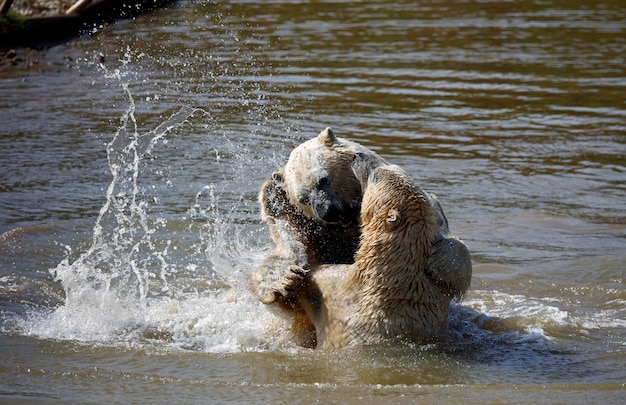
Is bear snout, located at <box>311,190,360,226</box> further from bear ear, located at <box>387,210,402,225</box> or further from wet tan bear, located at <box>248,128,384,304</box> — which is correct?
bear ear, located at <box>387,210,402,225</box>

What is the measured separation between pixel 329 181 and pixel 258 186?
4035 millimetres

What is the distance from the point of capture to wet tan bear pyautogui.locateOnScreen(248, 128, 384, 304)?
189 inches

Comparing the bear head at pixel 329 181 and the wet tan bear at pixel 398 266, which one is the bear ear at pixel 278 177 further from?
the wet tan bear at pixel 398 266

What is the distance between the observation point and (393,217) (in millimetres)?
4512

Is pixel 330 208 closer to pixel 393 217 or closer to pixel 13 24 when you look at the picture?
pixel 393 217

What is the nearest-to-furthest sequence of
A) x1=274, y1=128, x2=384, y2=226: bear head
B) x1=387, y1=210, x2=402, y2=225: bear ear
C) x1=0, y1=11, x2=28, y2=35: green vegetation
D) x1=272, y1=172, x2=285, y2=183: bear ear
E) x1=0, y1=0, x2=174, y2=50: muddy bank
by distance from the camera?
x1=387, y1=210, x2=402, y2=225: bear ear < x1=274, y1=128, x2=384, y2=226: bear head < x1=272, y1=172, x2=285, y2=183: bear ear < x1=0, y1=11, x2=28, y2=35: green vegetation < x1=0, y1=0, x2=174, y2=50: muddy bank

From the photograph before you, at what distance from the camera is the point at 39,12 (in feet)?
54.1

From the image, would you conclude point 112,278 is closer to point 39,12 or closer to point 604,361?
point 604,361

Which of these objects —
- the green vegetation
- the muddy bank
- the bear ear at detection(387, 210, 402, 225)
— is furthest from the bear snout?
the green vegetation

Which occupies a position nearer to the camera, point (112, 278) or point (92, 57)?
point (112, 278)

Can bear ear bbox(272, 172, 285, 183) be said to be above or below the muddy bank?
below

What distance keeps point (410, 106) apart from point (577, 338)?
7025mm

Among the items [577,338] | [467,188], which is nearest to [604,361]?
[577,338]

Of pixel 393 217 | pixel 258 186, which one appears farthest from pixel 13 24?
pixel 393 217
